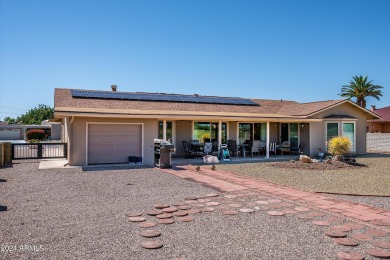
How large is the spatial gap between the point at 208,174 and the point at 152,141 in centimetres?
442

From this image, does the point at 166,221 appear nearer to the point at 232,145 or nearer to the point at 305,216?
the point at 305,216

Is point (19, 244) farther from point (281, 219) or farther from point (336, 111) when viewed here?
point (336, 111)

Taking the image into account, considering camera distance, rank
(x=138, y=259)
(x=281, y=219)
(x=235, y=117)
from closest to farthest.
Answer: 1. (x=138, y=259)
2. (x=281, y=219)
3. (x=235, y=117)

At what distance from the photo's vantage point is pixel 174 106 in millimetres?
18938

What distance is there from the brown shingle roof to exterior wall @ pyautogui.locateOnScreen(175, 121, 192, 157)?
0.92 metres

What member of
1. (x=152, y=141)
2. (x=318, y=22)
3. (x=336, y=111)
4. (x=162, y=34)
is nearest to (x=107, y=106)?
(x=152, y=141)

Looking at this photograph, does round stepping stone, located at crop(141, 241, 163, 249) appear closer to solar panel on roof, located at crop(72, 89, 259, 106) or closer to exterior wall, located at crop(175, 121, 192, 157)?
exterior wall, located at crop(175, 121, 192, 157)

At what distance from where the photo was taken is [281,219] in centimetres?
562

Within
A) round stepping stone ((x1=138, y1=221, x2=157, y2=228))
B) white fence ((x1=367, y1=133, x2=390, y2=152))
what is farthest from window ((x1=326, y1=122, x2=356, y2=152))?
round stepping stone ((x1=138, y1=221, x2=157, y2=228))

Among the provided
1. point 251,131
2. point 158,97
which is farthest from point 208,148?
point 158,97

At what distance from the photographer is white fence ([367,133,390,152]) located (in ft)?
78.3

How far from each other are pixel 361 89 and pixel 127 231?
41.4m

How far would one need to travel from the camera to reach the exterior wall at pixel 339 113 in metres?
19.0

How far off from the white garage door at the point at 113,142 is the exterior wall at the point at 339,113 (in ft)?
36.0
